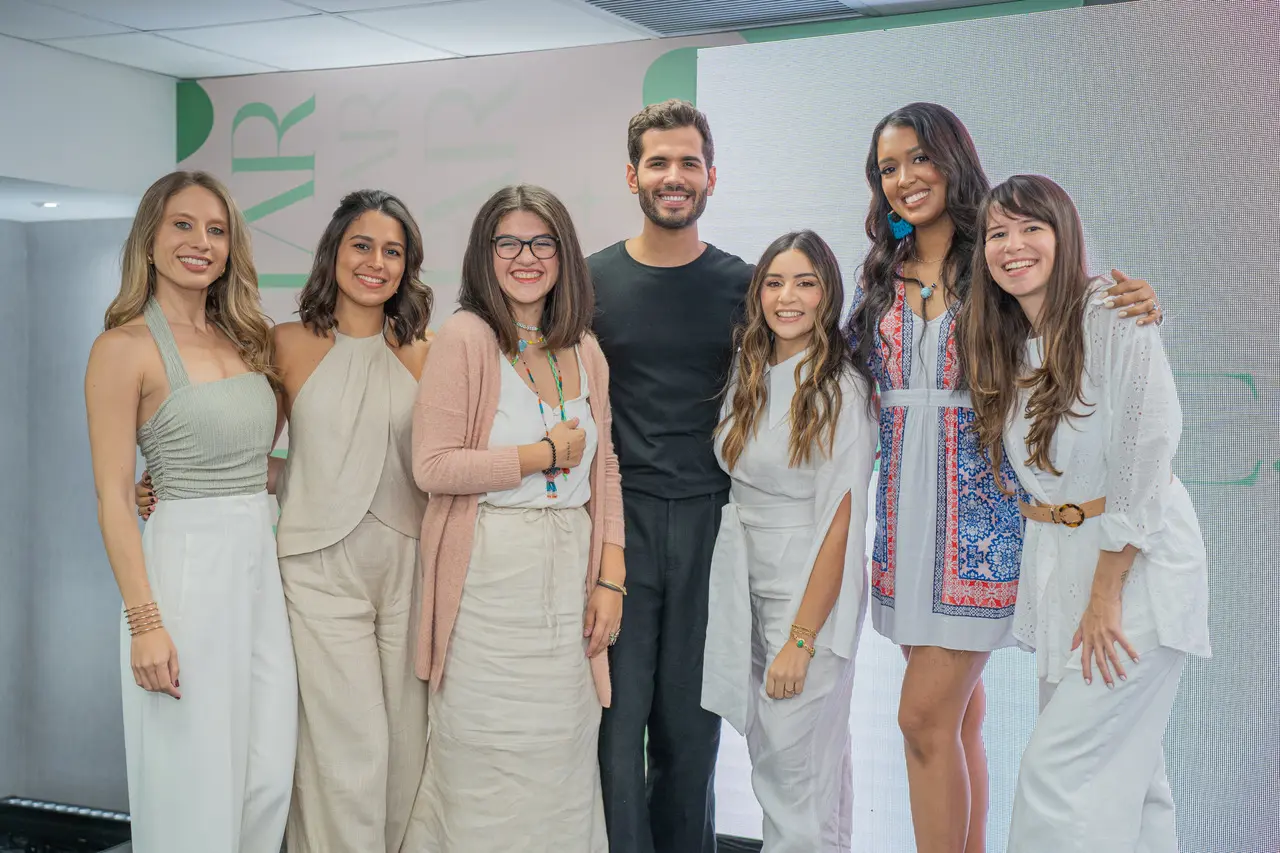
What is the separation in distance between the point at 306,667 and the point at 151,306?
0.91 metres

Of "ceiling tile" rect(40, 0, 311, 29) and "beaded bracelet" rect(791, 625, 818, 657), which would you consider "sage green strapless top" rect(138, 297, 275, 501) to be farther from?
"ceiling tile" rect(40, 0, 311, 29)

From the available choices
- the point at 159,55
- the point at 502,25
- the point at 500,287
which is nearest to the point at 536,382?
the point at 500,287

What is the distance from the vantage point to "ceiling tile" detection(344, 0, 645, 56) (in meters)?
4.23

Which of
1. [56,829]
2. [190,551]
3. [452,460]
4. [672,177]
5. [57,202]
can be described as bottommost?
[56,829]

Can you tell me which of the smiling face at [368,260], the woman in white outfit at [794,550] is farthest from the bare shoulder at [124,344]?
the woman in white outfit at [794,550]

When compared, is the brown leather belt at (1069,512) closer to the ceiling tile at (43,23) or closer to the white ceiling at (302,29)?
the white ceiling at (302,29)

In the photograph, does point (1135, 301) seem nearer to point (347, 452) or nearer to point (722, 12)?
point (347, 452)

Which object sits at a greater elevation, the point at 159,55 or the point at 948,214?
the point at 159,55

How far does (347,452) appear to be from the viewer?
2.73m

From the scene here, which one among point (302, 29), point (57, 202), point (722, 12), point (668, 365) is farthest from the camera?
point (57, 202)

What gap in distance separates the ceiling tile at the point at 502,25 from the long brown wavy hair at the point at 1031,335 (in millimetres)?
→ 2230

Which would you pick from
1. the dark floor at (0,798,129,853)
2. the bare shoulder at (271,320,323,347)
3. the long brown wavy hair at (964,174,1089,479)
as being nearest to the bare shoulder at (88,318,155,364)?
the bare shoulder at (271,320,323,347)

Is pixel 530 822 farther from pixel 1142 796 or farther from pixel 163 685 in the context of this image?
pixel 1142 796

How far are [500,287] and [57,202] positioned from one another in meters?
3.59
